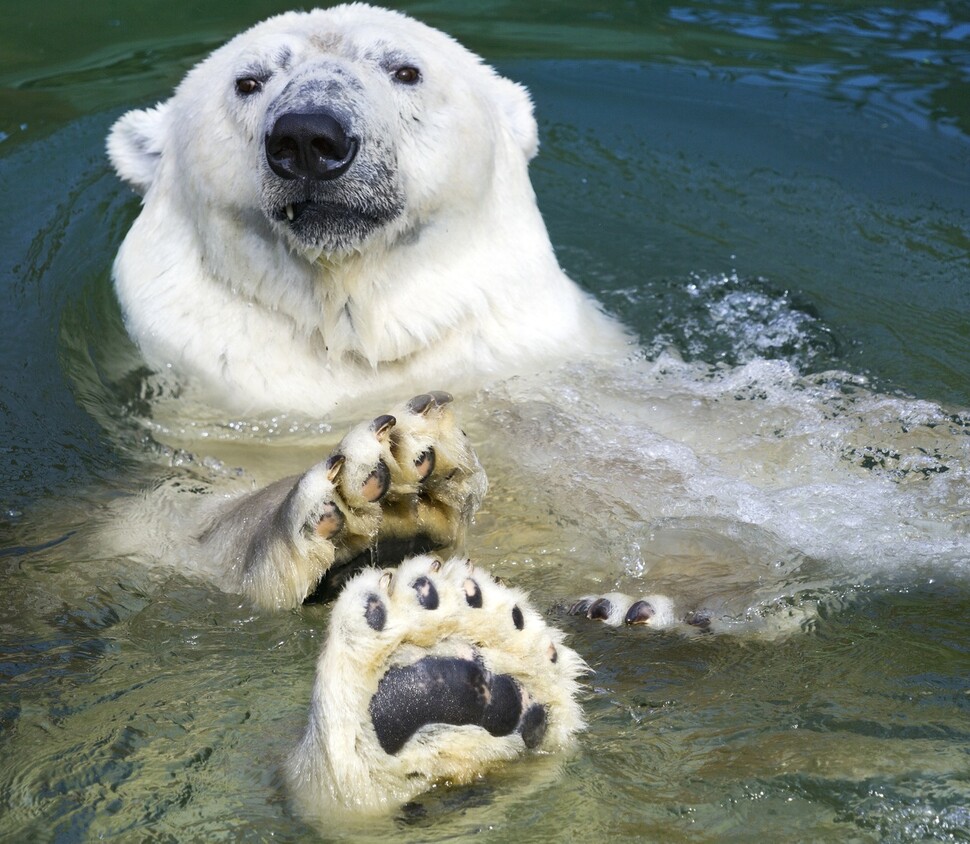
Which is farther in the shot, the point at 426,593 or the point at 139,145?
the point at 139,145

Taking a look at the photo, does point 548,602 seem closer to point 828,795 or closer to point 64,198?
point 828,795

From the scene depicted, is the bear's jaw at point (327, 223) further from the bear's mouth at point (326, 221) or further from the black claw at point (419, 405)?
the black claw at point (419, 405)

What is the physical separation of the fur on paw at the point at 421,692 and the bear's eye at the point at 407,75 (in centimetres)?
182

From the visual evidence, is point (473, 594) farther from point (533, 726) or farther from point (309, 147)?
point (309, 147)

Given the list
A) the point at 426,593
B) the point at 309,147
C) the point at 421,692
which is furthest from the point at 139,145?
the point at 421,692

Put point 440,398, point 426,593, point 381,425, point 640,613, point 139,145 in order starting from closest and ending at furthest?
point 426,593, point 381,425, point 440,398, point 640,613, point 139,145

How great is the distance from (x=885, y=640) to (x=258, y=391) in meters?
1.89

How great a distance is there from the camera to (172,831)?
7.43 ft

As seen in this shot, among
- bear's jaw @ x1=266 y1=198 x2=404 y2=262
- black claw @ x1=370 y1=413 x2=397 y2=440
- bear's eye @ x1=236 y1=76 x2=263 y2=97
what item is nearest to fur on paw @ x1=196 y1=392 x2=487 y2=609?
black claw @ x1=370 y1=413 x2=397 y2=440

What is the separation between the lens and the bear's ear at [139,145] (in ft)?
13.7

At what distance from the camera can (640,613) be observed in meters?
2.94

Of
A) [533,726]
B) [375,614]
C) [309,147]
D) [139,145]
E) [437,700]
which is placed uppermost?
[309,147]

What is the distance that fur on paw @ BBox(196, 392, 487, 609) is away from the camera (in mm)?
2641

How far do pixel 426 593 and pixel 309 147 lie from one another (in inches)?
56.8
